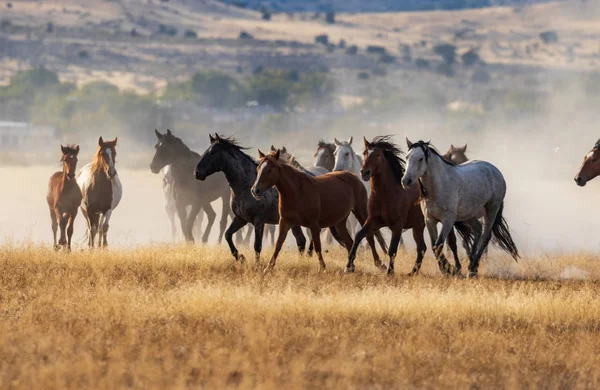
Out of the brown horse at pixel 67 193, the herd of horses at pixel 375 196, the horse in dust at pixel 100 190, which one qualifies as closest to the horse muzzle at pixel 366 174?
the herd of horses at pixel 375 196

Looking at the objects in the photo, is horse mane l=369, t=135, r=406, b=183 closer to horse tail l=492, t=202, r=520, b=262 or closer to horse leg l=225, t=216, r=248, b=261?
horse tail l=492, t=202, r=520, b=262

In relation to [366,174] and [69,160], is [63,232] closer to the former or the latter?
[69,160]

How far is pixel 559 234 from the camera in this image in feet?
101

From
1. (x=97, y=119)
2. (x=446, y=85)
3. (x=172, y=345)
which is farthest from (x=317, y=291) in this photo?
(x=446, y=85)

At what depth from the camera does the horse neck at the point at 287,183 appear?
16625mm

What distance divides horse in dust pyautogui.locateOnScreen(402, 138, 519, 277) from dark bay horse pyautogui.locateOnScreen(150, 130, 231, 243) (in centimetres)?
649

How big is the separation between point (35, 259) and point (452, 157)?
862 cm

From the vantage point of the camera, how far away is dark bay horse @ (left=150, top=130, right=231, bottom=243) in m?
22.9

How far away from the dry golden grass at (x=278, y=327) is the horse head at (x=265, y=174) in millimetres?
1063

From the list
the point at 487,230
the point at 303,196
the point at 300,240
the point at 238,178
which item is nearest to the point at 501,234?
the point at 487,230

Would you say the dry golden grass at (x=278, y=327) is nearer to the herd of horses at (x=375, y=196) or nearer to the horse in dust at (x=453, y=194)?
the herd of horses at (x=375, y=196)

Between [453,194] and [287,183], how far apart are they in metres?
2.22

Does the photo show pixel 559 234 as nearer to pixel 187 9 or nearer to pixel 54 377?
pixel 54 377

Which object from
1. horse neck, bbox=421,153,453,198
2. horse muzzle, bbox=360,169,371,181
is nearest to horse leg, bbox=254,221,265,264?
horse muzzle, bbox=360,169,371,181
